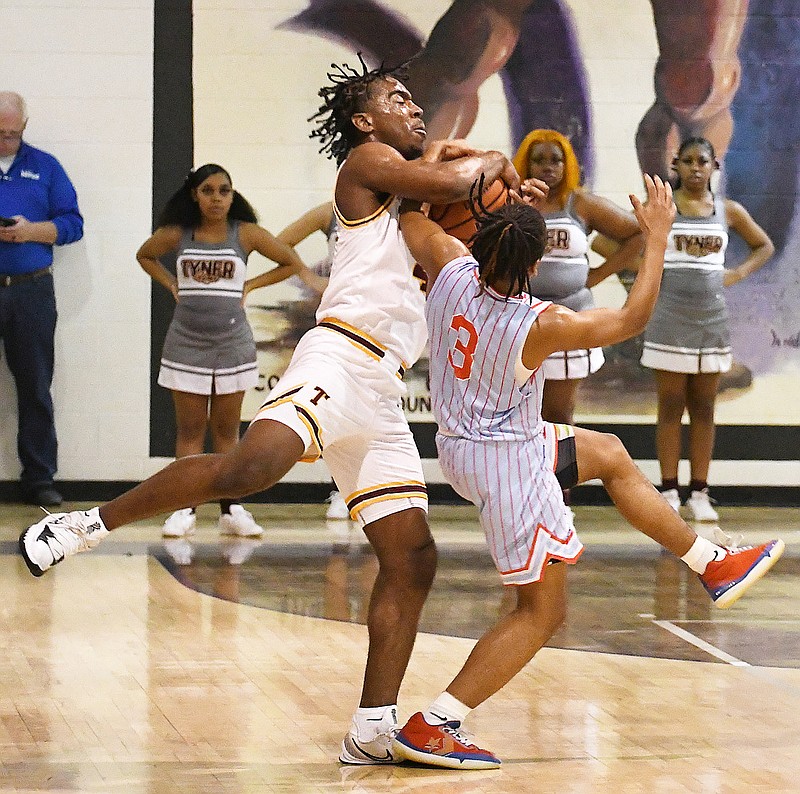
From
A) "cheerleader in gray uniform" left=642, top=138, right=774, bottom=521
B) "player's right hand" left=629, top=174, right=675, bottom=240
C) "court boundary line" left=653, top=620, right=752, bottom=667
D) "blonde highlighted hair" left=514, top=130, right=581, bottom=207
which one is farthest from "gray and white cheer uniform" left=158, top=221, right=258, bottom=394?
"player's right hand" left=629, top=174, right=675, bottom=240

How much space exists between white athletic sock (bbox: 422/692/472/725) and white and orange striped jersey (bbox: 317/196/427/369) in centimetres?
87

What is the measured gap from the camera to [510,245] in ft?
11.4

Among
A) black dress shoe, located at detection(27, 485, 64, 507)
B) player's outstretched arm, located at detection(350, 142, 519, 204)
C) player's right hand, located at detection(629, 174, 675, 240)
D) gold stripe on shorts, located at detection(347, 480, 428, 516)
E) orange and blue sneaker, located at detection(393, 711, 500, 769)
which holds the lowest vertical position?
black dress shoe, located at detection(27, 485, 64, 507)

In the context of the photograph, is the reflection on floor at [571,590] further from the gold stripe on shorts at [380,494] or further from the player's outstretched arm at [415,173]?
the player's outstretched arm at [415,173]

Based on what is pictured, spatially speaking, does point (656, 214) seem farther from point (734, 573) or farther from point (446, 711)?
point (446, 711)

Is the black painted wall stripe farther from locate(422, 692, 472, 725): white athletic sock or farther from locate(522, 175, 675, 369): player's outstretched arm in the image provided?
locate(522, 175, 675, 369): player's outstretched arm

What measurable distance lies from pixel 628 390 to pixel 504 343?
5.41 metres

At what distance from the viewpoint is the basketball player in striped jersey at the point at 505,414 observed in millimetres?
3471

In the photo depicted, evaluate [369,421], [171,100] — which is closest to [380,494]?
[369,421]

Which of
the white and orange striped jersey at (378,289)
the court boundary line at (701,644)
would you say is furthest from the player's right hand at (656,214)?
the court boundary line at (701,644)

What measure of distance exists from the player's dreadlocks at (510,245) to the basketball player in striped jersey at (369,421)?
164 mm

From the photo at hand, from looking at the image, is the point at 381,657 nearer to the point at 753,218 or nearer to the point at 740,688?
the point at 740,688

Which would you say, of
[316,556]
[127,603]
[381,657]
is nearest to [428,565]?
[381,657]

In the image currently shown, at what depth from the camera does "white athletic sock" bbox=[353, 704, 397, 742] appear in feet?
11.8
